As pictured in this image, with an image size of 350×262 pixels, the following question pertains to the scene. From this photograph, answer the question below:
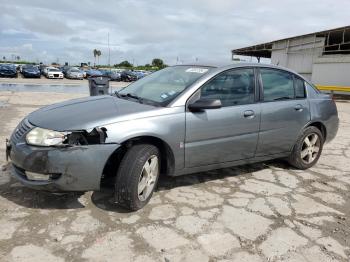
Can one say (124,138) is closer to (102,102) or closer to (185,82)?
(102,102)

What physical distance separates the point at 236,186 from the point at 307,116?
1.56 meters

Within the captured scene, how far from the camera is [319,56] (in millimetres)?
28516

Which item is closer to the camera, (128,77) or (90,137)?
(90,137)

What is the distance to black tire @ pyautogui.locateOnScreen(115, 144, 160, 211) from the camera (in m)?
3.40

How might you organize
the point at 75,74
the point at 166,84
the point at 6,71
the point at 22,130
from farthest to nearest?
the point at 75,74, the point at 6,71, the point at 166,84, the point at 22,130

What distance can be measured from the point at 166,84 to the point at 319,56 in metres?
27.4

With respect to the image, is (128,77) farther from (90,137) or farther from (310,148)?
(90,137)

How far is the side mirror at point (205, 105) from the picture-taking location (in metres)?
3.79

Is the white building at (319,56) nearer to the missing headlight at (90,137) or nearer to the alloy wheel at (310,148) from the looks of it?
the alloy wheel at (310,148)

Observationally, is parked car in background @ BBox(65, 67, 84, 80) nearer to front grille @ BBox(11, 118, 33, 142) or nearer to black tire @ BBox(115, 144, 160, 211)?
front grille @ BBox(11, 118, 33, 142)

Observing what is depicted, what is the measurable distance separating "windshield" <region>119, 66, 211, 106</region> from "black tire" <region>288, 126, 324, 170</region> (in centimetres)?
188

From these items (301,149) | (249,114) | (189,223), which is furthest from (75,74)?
(189,223)

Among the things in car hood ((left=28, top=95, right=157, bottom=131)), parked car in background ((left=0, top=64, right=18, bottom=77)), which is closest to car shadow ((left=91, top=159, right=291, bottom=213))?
car hood ((left=28, top=95, right=157, bottom=131))

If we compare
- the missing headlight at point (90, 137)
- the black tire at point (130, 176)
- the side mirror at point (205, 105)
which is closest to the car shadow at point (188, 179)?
the black tire at point (130, 176)
